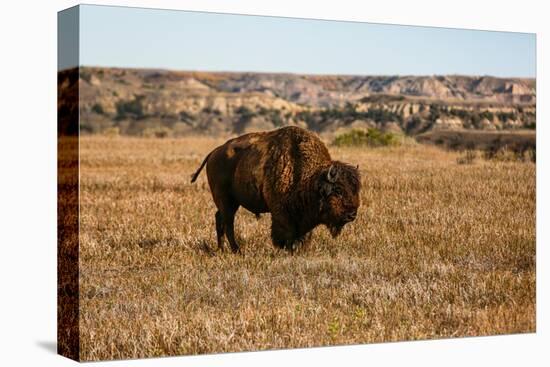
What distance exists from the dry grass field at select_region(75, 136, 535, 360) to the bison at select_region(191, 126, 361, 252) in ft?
Result: 0.49

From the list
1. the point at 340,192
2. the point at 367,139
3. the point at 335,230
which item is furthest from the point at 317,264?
the point at 367,139

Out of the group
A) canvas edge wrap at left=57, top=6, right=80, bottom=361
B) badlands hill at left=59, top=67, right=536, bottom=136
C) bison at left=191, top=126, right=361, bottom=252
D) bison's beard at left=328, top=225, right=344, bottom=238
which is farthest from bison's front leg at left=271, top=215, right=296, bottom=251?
canvas edge wrap at left=57, top=6, right=80, bottom=361

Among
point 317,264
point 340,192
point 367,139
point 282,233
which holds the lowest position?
point 317,264

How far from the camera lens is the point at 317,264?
11.4 m

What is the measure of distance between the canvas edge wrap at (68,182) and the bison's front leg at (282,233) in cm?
240

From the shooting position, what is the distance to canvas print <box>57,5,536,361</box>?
10.0m

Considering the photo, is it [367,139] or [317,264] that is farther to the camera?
[367,139]

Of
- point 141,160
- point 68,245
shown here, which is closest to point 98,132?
point 68,245

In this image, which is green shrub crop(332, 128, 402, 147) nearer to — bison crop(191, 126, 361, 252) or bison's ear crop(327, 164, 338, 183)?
bison crop(191, 126, 361, 252)

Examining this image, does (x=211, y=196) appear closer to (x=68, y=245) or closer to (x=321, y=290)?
(x=321, y=290)

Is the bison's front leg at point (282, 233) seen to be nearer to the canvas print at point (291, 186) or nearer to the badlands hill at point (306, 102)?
the canvas print at point (291, 186)

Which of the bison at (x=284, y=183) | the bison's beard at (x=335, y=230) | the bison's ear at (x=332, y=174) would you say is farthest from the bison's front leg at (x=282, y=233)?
the bison's ear at (x=332, y=174)

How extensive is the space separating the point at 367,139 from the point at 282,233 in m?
Result: 1.42

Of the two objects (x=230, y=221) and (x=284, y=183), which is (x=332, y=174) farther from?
→ (x=230, y=221)
